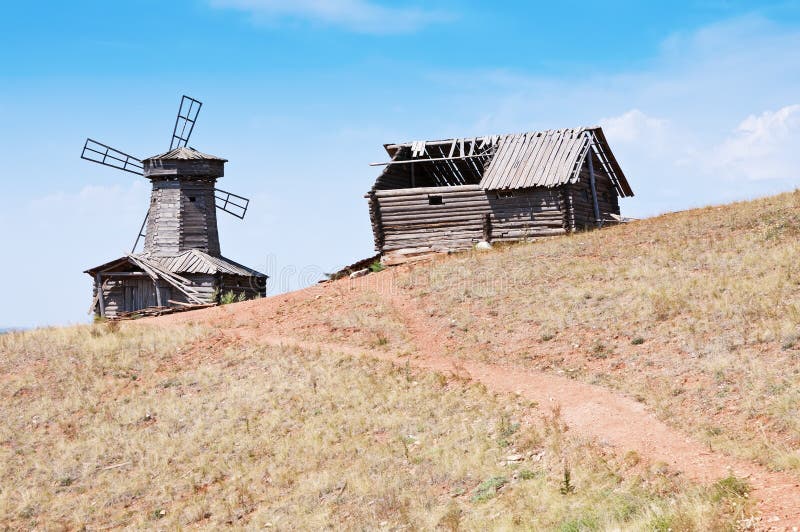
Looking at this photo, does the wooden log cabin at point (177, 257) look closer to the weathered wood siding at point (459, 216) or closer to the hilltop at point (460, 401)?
the weathered wood siding at point (459, 216)

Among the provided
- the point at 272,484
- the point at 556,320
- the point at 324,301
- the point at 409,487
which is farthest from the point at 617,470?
the point at 324,301

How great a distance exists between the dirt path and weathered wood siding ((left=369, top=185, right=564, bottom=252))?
756 cm

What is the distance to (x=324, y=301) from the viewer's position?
29734 millimetres

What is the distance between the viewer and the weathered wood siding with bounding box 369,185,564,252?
3456 cm

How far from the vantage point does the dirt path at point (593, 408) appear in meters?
11.0

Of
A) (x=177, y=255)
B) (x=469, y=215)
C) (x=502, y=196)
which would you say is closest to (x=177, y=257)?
(x=177, y=255)

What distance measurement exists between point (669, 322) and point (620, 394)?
4.32m

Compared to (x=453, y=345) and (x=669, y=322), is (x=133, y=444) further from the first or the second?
(x=669, y=322)

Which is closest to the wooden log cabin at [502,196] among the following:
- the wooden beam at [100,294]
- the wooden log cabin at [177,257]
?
the wooden log cabin at [177,257]

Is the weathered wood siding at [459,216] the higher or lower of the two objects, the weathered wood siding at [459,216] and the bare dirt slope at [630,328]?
the higher

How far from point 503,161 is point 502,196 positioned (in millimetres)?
1831

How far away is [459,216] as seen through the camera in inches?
1409

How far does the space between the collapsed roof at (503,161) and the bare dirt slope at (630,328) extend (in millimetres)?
3591

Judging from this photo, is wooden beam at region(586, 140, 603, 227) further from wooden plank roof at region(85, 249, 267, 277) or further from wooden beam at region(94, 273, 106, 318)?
wooden beam at region(94, 273, 106, 318)
